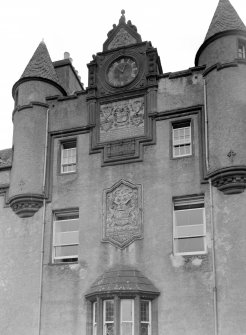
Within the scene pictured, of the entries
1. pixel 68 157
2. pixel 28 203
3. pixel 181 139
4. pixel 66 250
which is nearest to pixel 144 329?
pixel 66 250

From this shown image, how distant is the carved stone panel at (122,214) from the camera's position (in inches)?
837

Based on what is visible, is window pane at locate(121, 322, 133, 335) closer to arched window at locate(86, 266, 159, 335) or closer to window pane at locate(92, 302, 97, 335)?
arched window at locate(86, 266, 159, 335)

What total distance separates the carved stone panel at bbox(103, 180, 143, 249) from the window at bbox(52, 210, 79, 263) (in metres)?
1.44

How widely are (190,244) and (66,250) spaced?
503 cm

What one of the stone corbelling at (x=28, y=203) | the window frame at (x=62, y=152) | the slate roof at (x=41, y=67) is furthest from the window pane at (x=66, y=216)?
the slate roof at (x=41, y=67)

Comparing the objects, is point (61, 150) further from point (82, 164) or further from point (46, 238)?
point (46, 238)

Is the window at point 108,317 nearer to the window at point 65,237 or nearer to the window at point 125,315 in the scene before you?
the window at point 125,315

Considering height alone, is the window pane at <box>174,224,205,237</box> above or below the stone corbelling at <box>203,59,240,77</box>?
below

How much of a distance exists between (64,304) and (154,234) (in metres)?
4.30

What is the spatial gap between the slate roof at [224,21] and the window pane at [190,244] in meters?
8.49

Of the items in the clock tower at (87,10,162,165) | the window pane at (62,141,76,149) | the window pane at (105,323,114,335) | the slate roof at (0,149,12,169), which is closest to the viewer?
the window pane at (105,323,114,335)

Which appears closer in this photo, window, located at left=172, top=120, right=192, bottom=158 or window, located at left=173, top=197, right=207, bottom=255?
window, located at left=173, top=197, right=207, bottom=255

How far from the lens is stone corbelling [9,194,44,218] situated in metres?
23.0

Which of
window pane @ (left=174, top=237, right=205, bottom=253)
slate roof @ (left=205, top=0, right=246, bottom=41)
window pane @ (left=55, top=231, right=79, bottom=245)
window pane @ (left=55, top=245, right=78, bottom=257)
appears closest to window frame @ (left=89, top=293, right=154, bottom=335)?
window pane @ (left=174, top=237, right=205, bottom=253)
